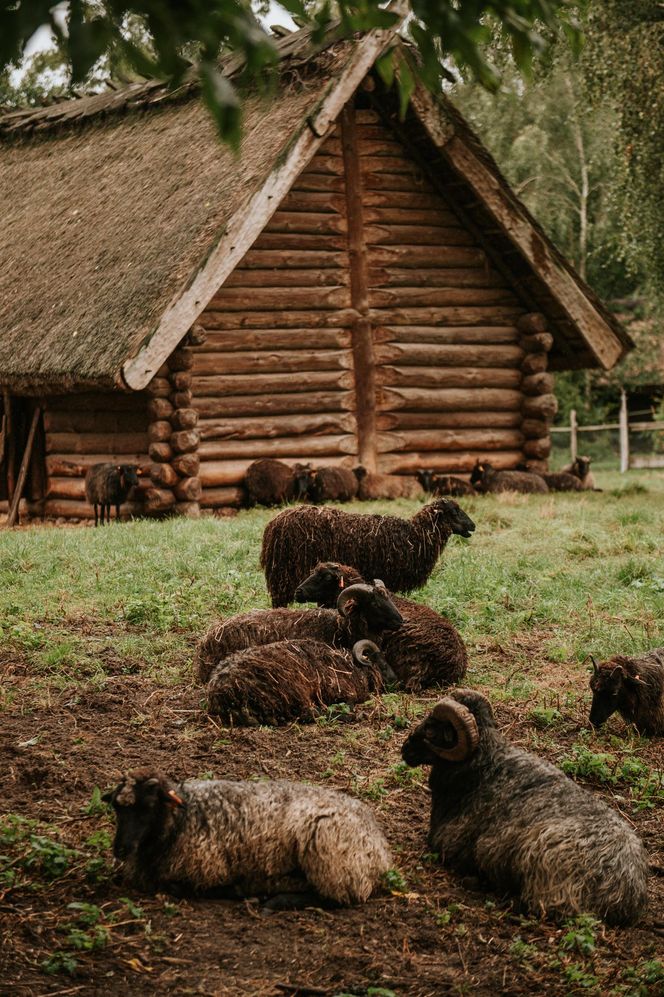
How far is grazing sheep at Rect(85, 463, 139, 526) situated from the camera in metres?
14.6

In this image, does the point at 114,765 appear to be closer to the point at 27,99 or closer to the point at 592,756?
the point at 592,756

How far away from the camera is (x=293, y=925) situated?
4.07 metres

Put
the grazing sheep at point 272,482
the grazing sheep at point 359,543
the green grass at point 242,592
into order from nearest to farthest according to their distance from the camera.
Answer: the green grass at point 242,592 → the grazing sheep at point 359,543 → the grazing sheep at point 272,482

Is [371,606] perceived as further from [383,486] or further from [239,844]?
[383,486]

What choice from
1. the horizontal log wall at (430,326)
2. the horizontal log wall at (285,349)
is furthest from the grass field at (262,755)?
the horizontal log wall at (430,326)

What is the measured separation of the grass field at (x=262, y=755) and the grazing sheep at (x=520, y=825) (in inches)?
4.4

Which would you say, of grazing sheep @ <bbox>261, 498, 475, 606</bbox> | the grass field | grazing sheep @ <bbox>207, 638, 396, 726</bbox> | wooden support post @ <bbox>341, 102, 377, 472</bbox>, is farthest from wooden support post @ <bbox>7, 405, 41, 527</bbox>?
grazing sheep @ <bbox>207, 638, 396, 726</bbox>

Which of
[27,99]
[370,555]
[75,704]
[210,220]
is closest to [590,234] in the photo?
[27,99]

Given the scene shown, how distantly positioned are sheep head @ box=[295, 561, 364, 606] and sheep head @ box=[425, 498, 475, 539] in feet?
5.47

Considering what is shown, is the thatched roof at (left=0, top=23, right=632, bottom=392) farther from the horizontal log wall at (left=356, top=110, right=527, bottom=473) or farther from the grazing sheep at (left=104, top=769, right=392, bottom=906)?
the grazing sheep at (left=104, top=769, right=392, bottom=906)

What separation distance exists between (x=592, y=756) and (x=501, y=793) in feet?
3.38

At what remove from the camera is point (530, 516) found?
45.0 ft

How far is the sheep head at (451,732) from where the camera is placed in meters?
4.70

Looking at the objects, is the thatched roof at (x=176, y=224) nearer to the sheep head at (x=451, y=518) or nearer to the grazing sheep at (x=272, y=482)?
the grazing sheep at (x=272, y=482)
